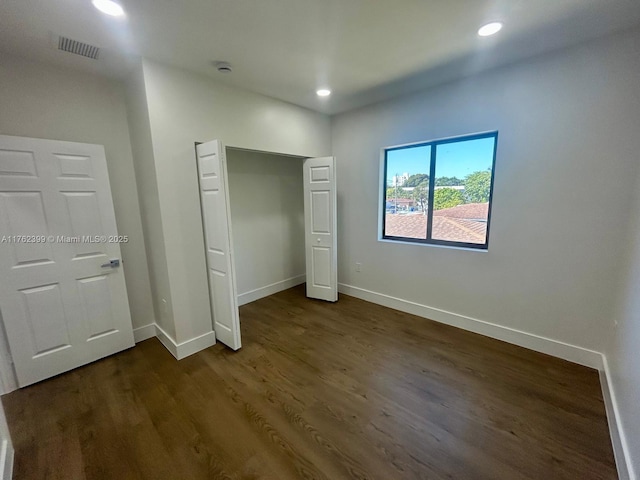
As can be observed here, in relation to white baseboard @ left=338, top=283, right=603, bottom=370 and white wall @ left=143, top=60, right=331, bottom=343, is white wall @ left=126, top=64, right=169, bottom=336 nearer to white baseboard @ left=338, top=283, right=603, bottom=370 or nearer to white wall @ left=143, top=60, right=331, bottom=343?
white wall @ left=143, top=60, right=331, bottom=343

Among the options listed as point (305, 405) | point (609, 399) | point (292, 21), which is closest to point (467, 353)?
point (609, 399)

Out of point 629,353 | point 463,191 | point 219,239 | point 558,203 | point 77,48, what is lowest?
point 629,353

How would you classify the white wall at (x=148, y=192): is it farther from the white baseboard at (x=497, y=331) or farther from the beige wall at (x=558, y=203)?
the beige wall at (x=558, y=203)

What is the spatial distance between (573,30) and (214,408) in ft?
12.8

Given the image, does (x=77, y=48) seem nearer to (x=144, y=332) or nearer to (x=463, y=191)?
(x=144, y=332)

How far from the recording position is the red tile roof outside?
2.88 m

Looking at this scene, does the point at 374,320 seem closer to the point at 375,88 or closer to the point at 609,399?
the point at 609,399

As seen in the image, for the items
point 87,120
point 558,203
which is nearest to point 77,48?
point 87,120

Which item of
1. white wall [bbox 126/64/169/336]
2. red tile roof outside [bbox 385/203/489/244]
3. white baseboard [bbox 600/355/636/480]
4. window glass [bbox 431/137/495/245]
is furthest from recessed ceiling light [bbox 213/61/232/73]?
white baseboard [bbox 600/355/636/480]

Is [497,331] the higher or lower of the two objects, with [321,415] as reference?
higher

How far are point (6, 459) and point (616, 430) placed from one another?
3587 mm

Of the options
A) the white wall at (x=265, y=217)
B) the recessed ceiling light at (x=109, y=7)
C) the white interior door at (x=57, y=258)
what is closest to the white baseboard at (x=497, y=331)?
the white wall at (x=265, y=217)

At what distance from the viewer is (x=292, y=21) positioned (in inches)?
69.4

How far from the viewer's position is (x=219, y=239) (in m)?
2.52
